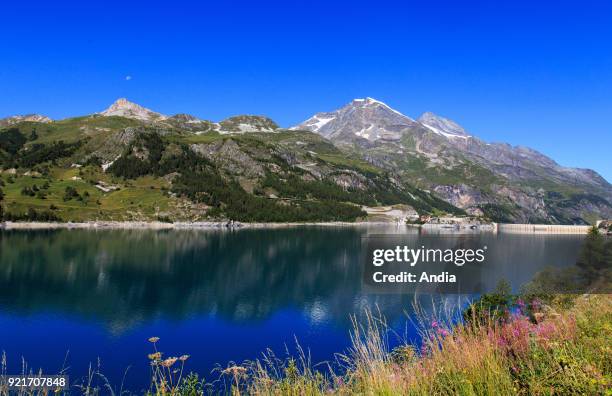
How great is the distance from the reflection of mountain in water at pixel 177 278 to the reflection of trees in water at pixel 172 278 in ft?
0.58

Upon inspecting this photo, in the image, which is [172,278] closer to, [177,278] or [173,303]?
[177,278]

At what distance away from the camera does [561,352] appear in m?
6.95

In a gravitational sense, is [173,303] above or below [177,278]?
above

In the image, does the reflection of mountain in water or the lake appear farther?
the reflection of mountain in water

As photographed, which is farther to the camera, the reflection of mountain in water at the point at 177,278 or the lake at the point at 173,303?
the reflection of mountain in water at the point at 177,278

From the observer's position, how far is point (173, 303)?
7369 centimetres

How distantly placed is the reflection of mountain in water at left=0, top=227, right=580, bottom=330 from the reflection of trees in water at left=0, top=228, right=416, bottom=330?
177 mm

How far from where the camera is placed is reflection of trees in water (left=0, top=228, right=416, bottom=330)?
71.1 meters

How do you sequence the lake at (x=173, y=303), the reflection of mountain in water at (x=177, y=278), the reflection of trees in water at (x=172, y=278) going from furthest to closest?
the reflection of trees in water at (x=172, y=278), the reflection of mountain in water at (x=177, y=278), the lake at (x=173, y=303)

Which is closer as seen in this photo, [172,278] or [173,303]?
[173,303]

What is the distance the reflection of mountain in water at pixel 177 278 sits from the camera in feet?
231

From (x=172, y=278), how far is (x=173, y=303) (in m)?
25.3

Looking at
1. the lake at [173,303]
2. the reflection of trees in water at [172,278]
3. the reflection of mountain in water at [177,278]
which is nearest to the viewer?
the lake at [173,303]

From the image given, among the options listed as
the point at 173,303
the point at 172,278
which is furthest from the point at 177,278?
the point at 173,303
